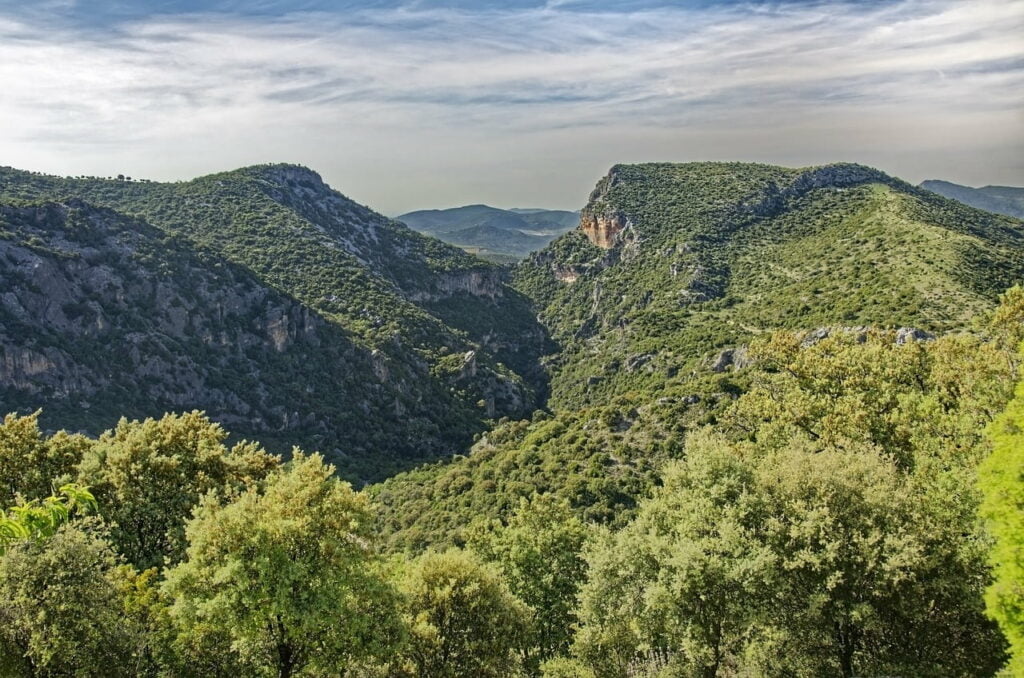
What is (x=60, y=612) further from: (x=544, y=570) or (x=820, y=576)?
(x=544, y=570)

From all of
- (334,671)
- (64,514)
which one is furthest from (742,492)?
(64,514)

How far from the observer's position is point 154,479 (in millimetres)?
26891

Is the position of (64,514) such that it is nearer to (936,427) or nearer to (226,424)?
(936,427)

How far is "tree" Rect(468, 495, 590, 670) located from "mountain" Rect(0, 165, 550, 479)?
220ft

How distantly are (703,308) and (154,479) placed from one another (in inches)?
4987

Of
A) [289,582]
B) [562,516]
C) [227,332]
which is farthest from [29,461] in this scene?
[227,332]

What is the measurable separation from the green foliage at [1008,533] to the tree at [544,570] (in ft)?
66.4

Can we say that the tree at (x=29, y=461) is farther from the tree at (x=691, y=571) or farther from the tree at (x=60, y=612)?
the tree at (x=691, y=571)

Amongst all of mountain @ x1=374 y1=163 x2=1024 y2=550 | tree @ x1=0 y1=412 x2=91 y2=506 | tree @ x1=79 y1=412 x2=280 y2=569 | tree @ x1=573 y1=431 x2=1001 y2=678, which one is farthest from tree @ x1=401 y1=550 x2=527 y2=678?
tree @ x1=0 y1=412 x2=91 y2=506

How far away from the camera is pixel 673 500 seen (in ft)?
82.7

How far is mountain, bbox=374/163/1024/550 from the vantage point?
63812 mm

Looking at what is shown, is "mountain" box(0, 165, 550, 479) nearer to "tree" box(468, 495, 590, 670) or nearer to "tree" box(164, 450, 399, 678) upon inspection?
"tree" box(468, 495, 590, 670)

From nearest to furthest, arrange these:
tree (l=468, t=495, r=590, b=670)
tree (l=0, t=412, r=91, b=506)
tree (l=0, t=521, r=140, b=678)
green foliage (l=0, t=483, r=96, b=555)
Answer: green foliage (l=0, t=483, r=96, b=555)
tree (l=0, t=521, r=140, b=678)
tree (l=0, t=412, r=91, b=506)
tree (l=468, t=495, r=590, b=670)

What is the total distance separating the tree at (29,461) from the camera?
25.2 meters
